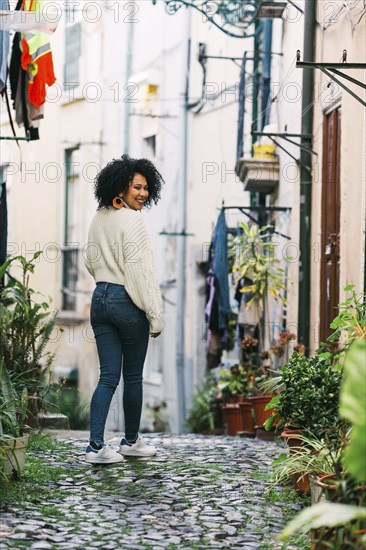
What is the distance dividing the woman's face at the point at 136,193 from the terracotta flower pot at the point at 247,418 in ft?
13.6

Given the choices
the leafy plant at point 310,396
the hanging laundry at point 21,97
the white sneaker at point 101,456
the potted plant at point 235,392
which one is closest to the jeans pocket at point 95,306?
the white sneaker at point 101,456

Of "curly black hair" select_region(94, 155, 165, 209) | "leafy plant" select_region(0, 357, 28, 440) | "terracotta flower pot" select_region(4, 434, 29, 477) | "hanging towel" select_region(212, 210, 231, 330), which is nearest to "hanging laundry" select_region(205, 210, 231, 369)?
"hanging towel" select_region(212, 210, 231, 330)

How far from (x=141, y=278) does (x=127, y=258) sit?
0.51 feet

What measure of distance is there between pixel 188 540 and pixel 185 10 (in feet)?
46.7

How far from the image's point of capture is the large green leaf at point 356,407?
3465mm

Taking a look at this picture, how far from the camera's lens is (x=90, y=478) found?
6.90 meters

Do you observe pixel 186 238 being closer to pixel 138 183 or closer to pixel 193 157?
pixel 193 157

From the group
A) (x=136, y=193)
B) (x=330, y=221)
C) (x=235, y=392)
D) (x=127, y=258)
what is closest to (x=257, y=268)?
(x=235, y=392)

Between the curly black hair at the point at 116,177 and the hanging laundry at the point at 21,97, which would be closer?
the curly black hair at the point at 116,177

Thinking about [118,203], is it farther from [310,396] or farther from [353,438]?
[353,438]

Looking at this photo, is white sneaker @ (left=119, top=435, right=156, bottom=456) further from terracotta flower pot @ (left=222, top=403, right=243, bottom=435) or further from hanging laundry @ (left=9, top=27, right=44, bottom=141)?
terracotta flower pot @ (left=222, top=403, right=243, bottom=435)

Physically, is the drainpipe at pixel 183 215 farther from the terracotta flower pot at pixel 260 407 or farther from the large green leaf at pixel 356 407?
the large green leaf at pixel 356 407

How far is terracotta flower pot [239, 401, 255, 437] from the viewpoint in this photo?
11.5m

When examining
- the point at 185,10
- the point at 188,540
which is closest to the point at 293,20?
the point at 185,10
